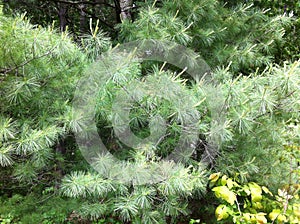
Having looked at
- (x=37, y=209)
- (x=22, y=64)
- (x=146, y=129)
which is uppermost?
(x=22, y=64)

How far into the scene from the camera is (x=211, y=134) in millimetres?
2113

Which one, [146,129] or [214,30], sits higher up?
[214,30]

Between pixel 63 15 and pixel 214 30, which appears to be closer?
pixel 214 30

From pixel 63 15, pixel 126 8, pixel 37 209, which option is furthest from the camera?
pixel 63 15

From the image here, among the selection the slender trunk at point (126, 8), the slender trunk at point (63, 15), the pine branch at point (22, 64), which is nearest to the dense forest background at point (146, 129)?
the pine branch at point (22, 64)

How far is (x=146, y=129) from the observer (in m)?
2.45

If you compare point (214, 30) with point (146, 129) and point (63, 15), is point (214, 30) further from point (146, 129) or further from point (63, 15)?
point (63, 15)

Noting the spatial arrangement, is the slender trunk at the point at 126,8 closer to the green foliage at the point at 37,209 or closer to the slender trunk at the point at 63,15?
the slender trunk at the point at 63,15

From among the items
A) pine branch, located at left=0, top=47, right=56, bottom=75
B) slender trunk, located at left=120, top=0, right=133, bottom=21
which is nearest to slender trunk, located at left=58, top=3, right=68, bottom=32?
slender trunk, located at left=120, top=0, right=133, bottom=21

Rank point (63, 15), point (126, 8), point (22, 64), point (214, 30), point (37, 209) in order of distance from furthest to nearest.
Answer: point (63, 15)
point (126, 8)
point (214, 30)
point (37, 209)
point (22, 64)

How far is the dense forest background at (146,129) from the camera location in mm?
1957

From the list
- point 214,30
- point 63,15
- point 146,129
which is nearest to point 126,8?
point 214,30

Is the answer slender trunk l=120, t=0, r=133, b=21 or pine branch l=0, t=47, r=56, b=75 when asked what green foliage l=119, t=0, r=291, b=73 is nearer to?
slender trunk l=120, t=0, r=133, b=21

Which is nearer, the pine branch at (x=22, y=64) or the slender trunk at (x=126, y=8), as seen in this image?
the pine branch at (x=22, y=64)
